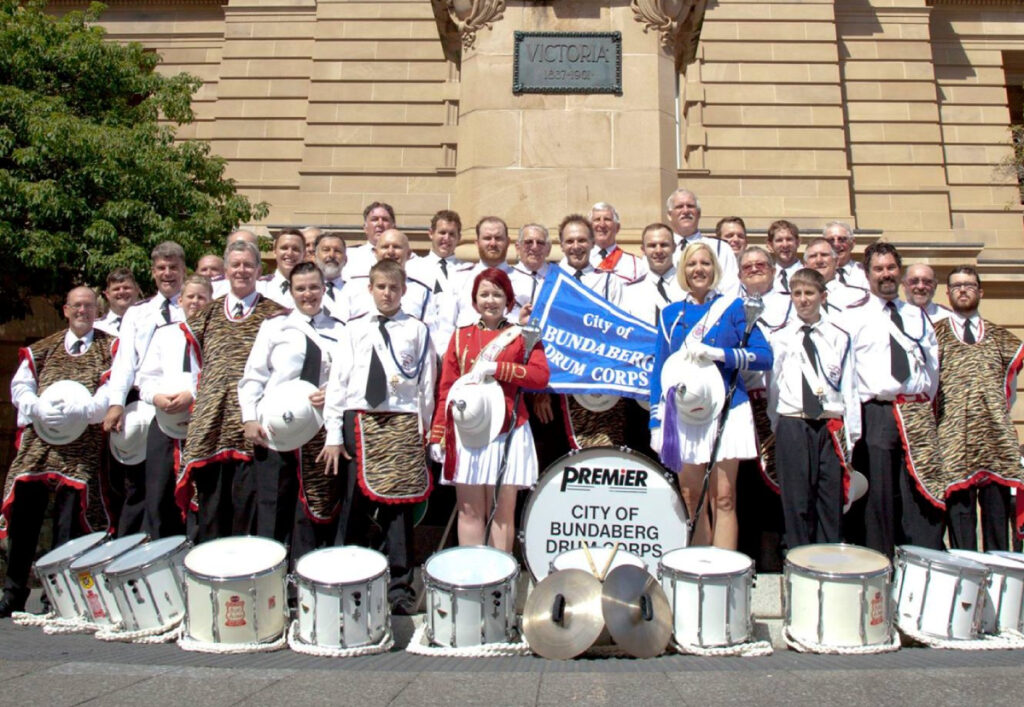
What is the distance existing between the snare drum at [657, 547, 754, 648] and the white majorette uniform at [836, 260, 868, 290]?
4083 mm

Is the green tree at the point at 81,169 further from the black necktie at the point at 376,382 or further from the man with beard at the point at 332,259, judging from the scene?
the black necktie at the point at 376,382

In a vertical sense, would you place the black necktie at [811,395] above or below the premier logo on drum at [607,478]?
above

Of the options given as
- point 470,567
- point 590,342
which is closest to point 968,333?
point 590,342

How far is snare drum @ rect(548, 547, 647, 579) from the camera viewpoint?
5.25 m

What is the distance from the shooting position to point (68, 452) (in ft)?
22.4

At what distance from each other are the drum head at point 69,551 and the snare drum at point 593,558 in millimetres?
2956

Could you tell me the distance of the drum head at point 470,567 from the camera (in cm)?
493

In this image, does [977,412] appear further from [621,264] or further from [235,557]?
[235,557]

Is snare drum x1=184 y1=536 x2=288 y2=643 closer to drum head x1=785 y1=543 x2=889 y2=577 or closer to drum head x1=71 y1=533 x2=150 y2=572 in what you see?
drum head x1=71 y1=533 x2=150 y2=572

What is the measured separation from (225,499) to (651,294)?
10.7 ft

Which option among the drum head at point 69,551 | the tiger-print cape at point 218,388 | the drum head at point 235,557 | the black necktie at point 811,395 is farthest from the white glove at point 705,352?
the drum head at point 69,551

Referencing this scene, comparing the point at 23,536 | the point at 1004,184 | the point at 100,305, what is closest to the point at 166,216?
the point at 100,305

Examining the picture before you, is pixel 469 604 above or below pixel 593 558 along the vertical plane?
below

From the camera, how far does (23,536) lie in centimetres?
677
